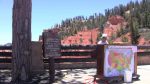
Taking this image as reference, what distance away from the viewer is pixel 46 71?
15.8m

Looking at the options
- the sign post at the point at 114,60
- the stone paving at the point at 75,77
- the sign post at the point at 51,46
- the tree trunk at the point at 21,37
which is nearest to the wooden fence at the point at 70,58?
the stone paving at the point at 75,77

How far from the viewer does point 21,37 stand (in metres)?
13.6

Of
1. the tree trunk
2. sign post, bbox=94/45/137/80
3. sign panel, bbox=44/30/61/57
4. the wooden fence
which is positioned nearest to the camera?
sign post, bbox=94/45/137/80

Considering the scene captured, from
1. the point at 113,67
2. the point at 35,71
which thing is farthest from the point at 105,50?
the point at 35,71

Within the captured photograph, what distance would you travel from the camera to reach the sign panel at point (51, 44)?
41.9 ft

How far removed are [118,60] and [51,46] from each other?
211 cm

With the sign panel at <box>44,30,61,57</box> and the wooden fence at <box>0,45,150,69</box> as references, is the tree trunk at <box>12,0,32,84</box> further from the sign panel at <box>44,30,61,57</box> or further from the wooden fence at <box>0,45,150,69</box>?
the wooden fence at <box>0,45,150,69</box>

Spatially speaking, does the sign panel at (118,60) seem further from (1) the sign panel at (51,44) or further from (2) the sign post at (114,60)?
(1) the sign panel at (51,44)

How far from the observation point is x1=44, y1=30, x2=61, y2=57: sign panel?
1277cm

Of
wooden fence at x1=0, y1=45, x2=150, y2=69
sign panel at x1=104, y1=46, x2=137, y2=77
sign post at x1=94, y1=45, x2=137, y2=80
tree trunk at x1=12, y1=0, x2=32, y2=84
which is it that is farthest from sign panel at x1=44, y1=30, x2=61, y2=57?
wooden fence at x1=0, y1=45, x2=150, y2=69

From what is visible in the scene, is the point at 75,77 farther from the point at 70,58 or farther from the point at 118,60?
the point at 70,58

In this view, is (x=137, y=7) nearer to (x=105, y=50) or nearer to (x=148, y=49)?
(x=148, y=49)

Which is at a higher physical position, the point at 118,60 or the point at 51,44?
the point at 51,44

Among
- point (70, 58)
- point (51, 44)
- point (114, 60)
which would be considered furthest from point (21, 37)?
point (70, 58)
